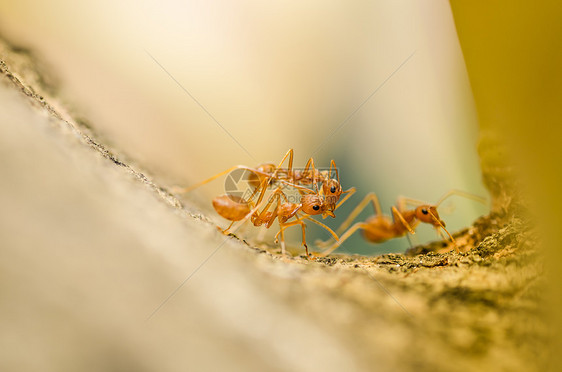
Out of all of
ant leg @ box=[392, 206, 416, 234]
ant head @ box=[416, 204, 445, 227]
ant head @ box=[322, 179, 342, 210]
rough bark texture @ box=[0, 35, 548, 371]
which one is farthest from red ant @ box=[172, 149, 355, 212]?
rough bark texture @ box=[0, 35, 548, 371]

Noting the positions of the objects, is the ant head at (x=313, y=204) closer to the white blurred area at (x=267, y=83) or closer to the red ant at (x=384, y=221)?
the white blurred area at (x=267, y=83)

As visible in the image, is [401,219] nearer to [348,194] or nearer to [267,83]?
[348,194]

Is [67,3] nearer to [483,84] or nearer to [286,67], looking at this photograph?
[286,67]

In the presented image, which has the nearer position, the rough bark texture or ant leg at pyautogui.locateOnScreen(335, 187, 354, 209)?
the rough bark texture

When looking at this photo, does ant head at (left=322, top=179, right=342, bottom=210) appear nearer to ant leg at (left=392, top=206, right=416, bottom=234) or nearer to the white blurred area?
the white blurred area

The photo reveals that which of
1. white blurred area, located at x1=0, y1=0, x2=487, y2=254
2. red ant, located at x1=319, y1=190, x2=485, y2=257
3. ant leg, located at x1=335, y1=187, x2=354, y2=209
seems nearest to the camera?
white blurred area, located at x1=0, y1=0, x2=487, y2=254

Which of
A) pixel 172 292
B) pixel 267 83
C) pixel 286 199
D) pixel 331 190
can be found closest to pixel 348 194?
pixel 331 190

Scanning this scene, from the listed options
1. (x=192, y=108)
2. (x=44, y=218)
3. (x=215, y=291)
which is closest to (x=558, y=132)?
(x=215, y=291)

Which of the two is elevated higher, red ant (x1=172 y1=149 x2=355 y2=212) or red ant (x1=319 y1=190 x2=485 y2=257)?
red ant (x1=319 y1=190 x2=485 y2=257)
